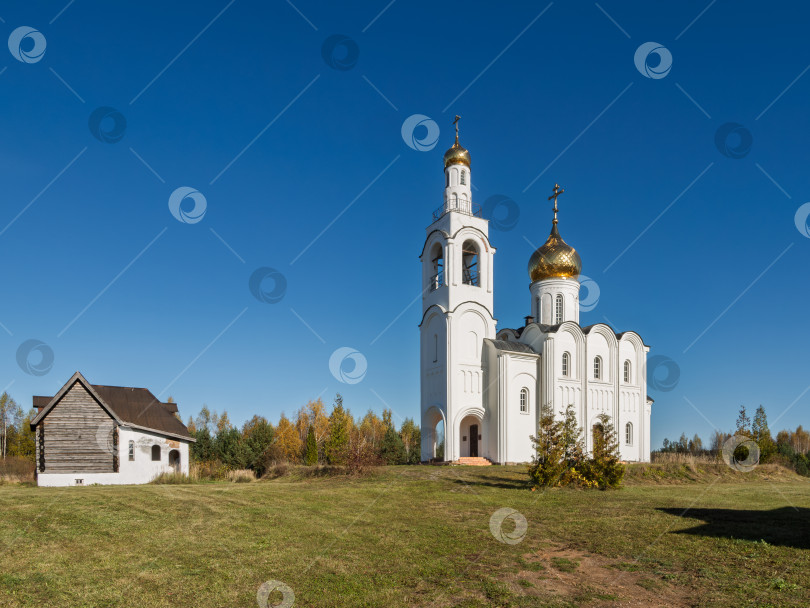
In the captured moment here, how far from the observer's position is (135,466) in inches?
1021

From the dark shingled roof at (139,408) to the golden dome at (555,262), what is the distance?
23981 mm

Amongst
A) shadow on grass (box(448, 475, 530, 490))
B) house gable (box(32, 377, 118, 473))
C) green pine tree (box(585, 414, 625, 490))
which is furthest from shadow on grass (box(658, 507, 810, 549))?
house gable (box(32, 377, 118, 473))

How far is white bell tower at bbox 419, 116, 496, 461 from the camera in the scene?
32.9 m

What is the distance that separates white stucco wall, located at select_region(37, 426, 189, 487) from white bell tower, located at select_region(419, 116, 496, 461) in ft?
45.1

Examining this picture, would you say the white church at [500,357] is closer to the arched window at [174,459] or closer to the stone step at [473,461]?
the stone step at [473,461]

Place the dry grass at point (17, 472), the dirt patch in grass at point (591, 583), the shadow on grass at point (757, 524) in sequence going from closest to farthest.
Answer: the dirt patch in grass at point (591, 583)
the shadow on grass at point (757, 524)
the dry grass at point (17, 472)

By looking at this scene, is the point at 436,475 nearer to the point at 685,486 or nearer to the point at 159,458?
the point at 685,486

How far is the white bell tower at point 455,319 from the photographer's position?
32875 millimetres

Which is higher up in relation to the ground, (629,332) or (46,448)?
(629,332)

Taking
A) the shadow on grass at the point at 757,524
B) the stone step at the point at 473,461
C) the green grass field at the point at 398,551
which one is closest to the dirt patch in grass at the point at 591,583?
the green grass field at the point at 398,551

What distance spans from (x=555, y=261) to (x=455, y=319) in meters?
9.60

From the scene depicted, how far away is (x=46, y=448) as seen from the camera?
79.8ft

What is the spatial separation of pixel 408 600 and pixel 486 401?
2717 cm

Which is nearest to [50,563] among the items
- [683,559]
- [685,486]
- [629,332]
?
[683,559]
